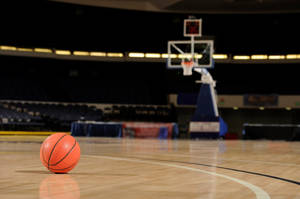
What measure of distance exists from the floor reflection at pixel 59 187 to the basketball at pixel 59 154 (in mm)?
143

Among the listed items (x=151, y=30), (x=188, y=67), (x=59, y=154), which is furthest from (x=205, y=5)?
(x=59, y=154)

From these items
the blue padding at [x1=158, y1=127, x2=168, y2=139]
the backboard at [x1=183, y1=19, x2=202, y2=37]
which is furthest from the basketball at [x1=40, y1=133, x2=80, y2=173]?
the blue padding at [x1=158, y1=127, x2=168, y2=139]

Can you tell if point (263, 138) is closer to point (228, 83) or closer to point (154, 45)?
point (228, 83)

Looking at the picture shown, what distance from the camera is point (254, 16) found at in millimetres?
39062

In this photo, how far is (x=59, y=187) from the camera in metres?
4.46

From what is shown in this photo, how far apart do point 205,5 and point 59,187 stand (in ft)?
111

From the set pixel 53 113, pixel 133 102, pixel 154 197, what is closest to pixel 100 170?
pixel 154 197

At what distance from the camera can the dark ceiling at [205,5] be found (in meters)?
36.0

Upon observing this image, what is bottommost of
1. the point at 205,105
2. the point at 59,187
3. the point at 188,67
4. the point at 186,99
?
the point at 59,187

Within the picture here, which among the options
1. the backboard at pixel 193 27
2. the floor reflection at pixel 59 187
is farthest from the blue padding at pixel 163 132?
the floor reflection at pixel 59 187

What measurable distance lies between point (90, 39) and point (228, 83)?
1182 cm

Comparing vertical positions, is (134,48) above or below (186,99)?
above

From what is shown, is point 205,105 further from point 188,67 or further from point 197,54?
point 188,67

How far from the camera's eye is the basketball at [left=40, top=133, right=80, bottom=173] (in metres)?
5.66
